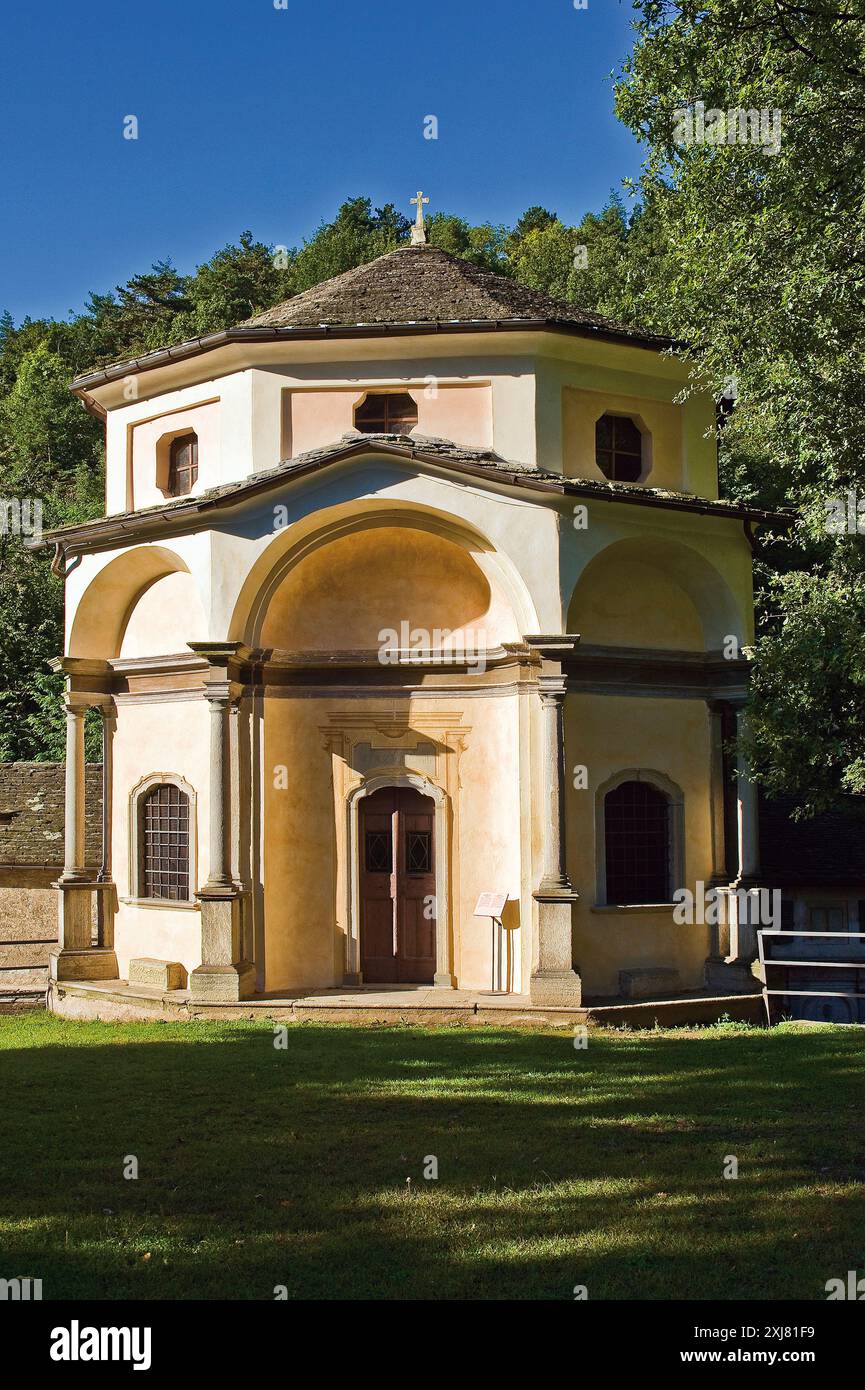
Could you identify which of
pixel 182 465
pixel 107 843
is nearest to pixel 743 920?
pixel 107 843

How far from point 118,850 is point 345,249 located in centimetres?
3622

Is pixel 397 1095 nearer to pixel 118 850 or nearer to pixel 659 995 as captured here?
pixel 659 995

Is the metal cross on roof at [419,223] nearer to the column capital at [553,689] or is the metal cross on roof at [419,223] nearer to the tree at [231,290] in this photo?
the column capital at [553,689]

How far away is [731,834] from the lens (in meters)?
18.7

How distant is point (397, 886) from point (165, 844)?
11.7 ft

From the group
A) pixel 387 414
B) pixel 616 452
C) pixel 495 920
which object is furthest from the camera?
pixel 616 452

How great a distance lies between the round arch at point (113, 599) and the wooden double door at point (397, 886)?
4.61m

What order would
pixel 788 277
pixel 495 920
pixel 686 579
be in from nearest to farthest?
1. pixel 788 277
2. pixel 495 920
3. pixel 686 579

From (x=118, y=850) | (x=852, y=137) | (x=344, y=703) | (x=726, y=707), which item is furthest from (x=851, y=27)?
(x=118, y=850)

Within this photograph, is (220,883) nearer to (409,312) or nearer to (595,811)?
(595,811)

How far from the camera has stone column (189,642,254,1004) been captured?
651 inches

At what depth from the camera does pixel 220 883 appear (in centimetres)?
1683

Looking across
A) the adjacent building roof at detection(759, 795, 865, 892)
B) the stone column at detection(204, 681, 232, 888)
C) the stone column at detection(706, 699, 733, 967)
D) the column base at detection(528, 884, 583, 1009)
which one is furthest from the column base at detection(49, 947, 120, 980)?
the adjacent building roof at detection(759, 795, 865, 892)

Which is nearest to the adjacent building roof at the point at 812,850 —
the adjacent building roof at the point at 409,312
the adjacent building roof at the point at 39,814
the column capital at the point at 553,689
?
the column capital at the point at 553,689
